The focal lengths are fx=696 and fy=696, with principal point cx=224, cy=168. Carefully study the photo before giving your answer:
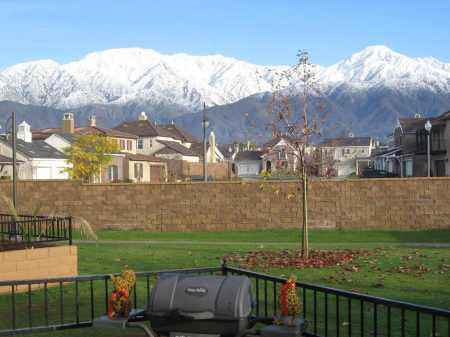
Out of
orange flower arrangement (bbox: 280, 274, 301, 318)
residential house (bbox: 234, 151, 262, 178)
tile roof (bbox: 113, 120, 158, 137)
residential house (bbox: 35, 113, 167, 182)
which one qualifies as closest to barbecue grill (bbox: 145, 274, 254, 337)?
orange flower arrangement (bbox: 280, 274, 301, 318)

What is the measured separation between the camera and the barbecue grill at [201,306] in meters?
6.12

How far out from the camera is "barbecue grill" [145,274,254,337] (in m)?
6.12

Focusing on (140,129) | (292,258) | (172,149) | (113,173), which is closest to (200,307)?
(292,258)

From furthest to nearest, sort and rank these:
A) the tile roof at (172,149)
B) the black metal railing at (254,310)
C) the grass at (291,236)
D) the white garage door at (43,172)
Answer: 1. the tile roof at (172,149)
2. the white garage door at (43,172)
3. the grass at (291,236)
4. the black metal railing at (254,310)

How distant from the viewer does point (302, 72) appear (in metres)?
18.8

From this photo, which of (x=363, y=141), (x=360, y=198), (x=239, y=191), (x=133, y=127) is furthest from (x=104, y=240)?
(x=363, y=141)

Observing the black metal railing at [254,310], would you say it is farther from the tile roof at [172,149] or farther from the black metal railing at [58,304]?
the tile roof at [172,149]

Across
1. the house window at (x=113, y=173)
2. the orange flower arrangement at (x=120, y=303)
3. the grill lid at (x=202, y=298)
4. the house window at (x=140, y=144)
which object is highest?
the house window at (x=140, y=144)

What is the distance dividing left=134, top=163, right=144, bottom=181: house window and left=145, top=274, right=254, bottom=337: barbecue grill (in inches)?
2184

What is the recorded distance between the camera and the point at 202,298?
6227 mm

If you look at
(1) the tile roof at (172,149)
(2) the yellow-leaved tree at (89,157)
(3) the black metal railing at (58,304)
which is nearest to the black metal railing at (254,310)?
(3) the black metal railing at (58,304)

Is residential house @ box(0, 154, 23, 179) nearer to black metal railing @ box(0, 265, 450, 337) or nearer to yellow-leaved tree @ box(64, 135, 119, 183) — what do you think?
yellow-leaved tree @ box(64, 135, 119, 183)

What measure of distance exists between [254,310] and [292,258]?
23.5 feet

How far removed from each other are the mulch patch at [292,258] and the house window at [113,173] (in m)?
40.9
